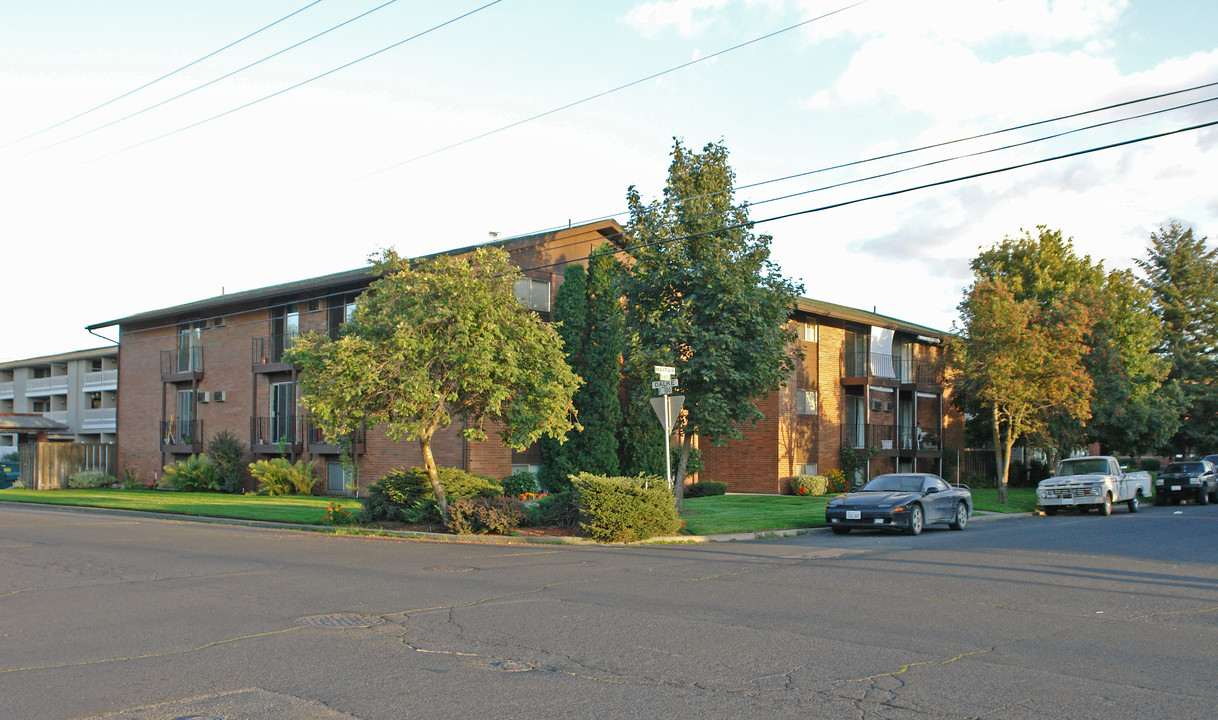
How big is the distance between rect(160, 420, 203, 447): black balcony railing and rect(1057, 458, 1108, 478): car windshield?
30553 millimetres

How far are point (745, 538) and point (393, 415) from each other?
7323 mm

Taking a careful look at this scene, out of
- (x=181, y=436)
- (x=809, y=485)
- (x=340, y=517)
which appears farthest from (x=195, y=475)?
(x=809, y=485)

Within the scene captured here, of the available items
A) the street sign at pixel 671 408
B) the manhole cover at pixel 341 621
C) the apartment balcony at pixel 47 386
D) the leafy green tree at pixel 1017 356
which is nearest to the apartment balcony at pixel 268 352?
the street sign at pixel 671 408

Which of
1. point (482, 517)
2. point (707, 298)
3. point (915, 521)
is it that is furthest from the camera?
point (707, 298)

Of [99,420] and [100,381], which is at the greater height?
[100,381]

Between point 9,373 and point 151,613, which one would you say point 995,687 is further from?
point 9,373

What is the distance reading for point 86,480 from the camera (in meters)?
37.8

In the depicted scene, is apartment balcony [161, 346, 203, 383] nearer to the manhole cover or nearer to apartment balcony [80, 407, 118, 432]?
apartment balcony [80, 407, 118, 432]

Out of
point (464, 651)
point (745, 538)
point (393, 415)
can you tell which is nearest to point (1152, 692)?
point (464, 651)

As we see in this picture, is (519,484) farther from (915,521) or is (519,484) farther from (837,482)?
(837,482)

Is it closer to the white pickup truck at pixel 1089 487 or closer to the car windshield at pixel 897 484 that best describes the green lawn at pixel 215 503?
the car windshield at pixel 897 484

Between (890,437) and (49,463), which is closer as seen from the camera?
(49,463)

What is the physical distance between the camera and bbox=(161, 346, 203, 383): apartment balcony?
3662 cm

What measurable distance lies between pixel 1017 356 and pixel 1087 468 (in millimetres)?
4344
